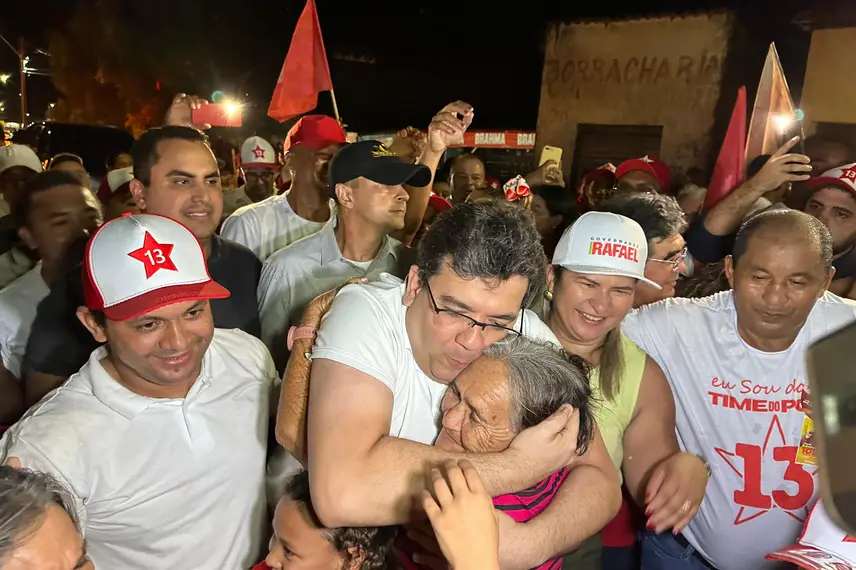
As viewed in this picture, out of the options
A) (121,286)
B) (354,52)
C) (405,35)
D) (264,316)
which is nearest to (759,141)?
(264,316)

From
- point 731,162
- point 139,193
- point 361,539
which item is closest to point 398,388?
point 361,539

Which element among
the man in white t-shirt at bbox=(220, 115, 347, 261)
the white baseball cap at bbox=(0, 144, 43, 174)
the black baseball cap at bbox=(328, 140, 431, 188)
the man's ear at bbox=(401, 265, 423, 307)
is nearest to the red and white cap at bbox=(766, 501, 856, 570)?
the man's ear at bbox=(401, 265, 423, 307)

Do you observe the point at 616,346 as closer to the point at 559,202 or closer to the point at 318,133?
the point at 318,133

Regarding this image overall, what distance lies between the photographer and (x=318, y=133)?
5.25 meters

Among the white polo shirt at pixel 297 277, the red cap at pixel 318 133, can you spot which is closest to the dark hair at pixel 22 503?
the white polo shirt at pixel 297 277

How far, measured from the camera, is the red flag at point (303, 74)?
223 inches

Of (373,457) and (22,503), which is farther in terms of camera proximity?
(373,457)

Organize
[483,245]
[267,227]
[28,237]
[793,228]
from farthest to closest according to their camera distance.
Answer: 1. [267,227]
2. [28,237]
3. [793,228]
4. [483,245]

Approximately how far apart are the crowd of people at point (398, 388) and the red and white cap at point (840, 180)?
81 centimetres

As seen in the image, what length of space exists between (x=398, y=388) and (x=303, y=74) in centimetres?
442

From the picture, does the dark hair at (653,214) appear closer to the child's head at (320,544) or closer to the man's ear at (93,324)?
the child's head at (320,544)

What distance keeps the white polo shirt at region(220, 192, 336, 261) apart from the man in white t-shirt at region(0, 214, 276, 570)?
6.87 feet

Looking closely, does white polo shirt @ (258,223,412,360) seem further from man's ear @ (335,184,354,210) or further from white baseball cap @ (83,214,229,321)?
white baseball cap @ (83,214,229,321)

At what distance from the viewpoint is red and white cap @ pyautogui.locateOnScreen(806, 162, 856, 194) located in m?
4.12
